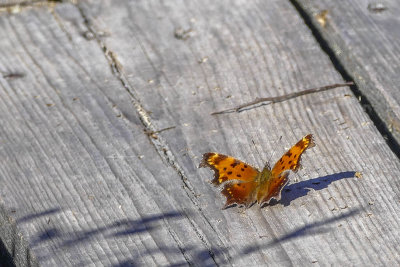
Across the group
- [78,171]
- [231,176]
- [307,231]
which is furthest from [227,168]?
[78,171]

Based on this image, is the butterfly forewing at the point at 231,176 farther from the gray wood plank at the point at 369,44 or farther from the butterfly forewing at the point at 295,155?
the gray wood plank at the point at 369,44

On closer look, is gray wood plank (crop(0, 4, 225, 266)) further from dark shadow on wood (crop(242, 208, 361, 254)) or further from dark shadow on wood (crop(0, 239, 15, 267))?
dark shadow on wood (crop(242, 208, 361, 254))

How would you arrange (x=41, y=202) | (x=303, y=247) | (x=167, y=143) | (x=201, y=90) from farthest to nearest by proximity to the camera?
(x=201, y=90) < (x=167, y=143) < (x=41, y=202) < (x=303, y=247)

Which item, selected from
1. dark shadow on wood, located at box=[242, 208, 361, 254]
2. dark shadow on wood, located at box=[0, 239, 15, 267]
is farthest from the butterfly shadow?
dark shadow on wood, located at box=[0, 239, 15, 267]

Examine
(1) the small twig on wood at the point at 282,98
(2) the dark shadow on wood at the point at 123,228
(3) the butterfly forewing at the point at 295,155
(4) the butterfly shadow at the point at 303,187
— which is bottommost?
(1) the small twig on wood at the point at 282,98

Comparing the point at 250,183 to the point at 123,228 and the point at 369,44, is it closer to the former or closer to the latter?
the point at 123,228

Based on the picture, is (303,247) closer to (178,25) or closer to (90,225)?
(90,225)

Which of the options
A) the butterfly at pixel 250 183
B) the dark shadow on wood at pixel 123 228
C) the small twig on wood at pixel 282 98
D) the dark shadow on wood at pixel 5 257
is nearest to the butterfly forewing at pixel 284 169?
the butterfly at pixel 250 183

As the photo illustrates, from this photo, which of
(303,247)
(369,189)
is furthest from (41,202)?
(369,189)
